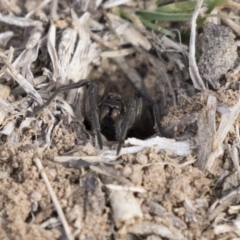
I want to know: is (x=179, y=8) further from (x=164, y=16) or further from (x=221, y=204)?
(x=221, y=204)

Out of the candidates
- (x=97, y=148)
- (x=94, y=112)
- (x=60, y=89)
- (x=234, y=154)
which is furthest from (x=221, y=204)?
(x=60, y=89)

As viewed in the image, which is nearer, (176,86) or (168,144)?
(168,144)

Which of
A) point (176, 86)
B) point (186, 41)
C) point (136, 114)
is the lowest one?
point (136, 114)

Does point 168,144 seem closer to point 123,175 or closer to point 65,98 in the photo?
point 123,175

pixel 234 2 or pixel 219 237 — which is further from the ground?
pixel 234 2

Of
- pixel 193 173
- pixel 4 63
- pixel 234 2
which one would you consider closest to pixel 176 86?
pixel 234 2

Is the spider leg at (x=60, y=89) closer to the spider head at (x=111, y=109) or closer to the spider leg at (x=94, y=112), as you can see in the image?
the spider leg at (x=94, y=112)
